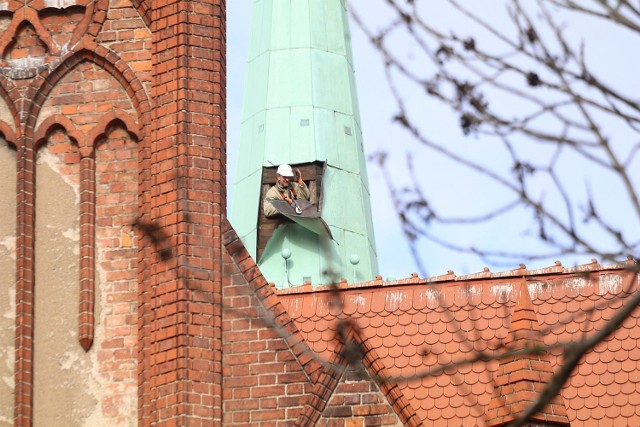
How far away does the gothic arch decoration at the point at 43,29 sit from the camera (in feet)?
49.5

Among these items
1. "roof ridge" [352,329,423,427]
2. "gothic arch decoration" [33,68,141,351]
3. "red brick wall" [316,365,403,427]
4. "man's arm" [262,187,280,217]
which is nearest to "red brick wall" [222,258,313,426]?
"red brick wall" [316,365,403,427]

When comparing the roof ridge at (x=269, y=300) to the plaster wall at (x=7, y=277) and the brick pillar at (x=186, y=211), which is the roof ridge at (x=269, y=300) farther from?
the plaster wall at (x=7, y=277)

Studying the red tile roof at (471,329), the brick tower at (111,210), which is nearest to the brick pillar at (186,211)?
the brick tower at (111,210)

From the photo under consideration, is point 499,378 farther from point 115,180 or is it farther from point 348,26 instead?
point 348,26

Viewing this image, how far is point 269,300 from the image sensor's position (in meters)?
13.9

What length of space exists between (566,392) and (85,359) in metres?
7.22

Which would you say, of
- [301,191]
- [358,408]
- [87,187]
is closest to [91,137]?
[87,187]

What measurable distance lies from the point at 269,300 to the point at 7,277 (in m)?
2.22

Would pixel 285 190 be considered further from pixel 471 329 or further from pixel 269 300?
pixel 269 300

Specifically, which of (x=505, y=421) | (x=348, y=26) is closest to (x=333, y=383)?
(x=505, y=421)

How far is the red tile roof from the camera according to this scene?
19344 mm

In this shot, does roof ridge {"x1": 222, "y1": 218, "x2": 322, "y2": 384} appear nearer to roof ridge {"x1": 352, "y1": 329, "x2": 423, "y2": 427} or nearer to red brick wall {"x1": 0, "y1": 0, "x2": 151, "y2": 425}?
roof ridge {"x1": 352, "y1": 329, "x2": 423, "y2": 427}

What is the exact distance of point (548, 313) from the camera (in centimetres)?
2083

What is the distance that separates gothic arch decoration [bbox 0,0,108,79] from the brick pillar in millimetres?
595
